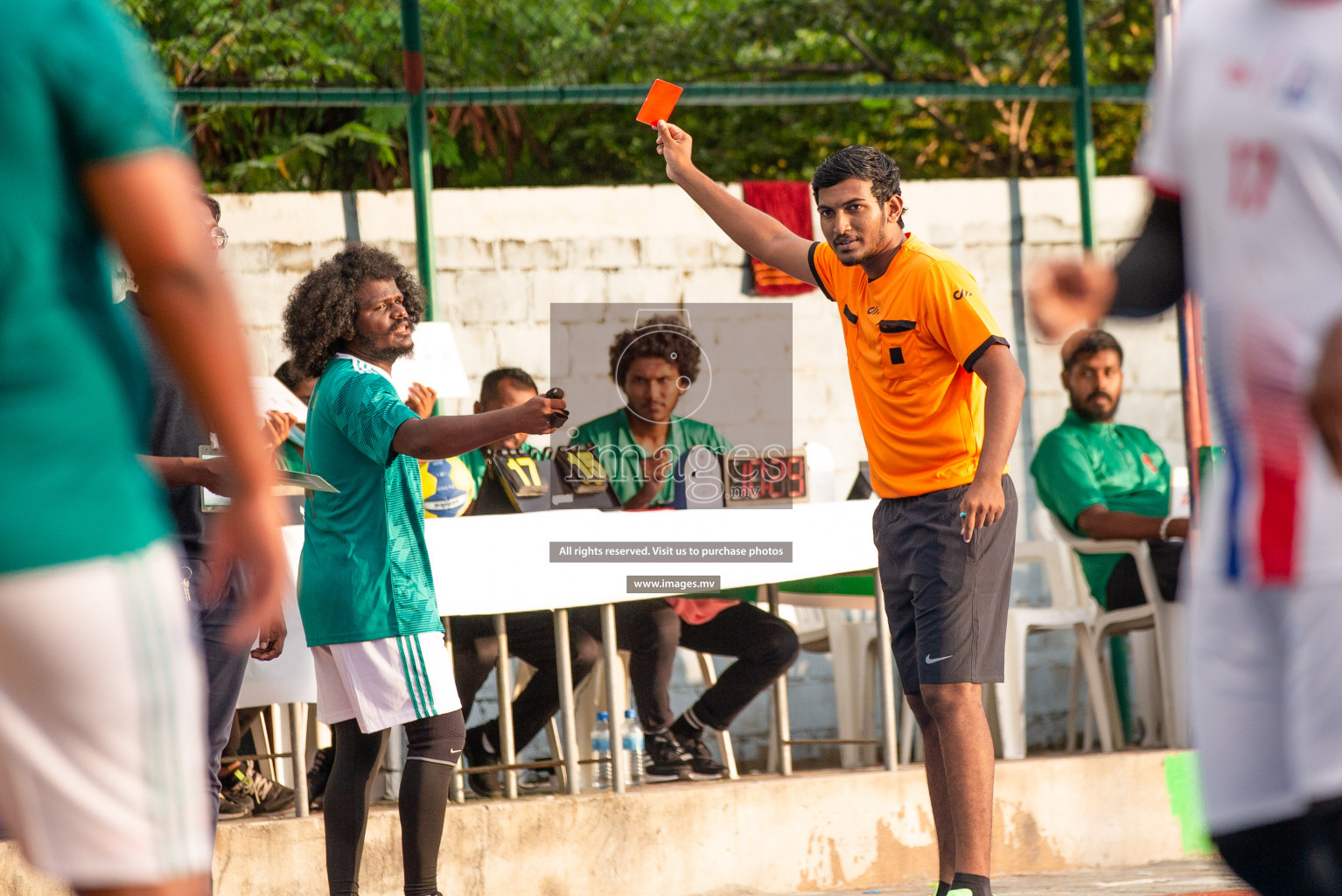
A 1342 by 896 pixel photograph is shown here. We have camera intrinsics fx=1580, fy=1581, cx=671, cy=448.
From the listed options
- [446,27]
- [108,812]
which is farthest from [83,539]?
[446,27]

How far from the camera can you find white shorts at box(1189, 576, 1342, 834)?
66.1 inches

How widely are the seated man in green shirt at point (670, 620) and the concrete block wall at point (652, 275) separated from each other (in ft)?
2.56

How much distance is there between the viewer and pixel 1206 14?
1839mm

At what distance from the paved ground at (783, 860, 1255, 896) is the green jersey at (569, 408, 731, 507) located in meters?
1.72

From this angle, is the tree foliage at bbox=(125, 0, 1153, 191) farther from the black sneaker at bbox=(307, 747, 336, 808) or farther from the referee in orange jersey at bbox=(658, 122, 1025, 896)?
the referee in orange jersey at bbox=(658, 122, 1025, 896)

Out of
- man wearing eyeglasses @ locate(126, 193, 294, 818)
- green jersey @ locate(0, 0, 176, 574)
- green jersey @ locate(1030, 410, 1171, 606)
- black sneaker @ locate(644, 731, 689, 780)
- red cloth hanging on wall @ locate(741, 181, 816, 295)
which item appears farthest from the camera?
red cloth hanging on wall @ locate(741, 181, 816, 295)

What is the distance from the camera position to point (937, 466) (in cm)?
425

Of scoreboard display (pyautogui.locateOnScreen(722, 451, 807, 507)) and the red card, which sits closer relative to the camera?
the red card

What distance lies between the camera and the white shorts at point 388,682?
410 centimetres

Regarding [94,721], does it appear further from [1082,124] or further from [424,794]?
[1082,124]

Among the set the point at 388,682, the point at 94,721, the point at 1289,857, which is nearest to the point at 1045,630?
the point at 388,682

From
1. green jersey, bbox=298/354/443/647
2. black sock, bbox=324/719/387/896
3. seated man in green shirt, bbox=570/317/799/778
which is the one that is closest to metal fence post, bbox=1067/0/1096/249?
seated man in green shirt, bbox=570/317/799/778

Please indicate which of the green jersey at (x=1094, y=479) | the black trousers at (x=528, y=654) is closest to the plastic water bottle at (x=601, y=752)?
the black trousers at (x=528, y=654)

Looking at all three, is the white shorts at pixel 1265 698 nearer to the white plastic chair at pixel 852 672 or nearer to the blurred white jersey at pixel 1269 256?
the blurred white jersey at pixel 1269 256
